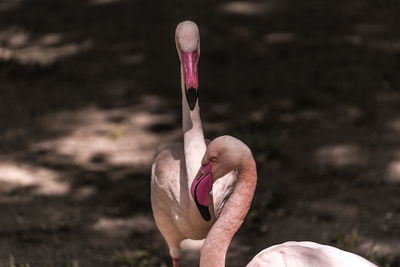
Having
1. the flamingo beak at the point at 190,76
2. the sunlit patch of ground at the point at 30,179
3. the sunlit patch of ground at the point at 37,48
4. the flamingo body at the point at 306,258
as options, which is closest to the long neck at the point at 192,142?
the flamingo beak at the point at 190,76

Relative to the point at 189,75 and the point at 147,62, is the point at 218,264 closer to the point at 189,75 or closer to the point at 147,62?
the point at 189,75

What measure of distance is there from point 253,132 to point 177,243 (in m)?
2.49

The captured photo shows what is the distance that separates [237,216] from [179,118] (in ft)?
12.5

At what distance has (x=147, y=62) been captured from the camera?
27.2 feet

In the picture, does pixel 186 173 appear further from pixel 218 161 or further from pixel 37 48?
pixel 37 48

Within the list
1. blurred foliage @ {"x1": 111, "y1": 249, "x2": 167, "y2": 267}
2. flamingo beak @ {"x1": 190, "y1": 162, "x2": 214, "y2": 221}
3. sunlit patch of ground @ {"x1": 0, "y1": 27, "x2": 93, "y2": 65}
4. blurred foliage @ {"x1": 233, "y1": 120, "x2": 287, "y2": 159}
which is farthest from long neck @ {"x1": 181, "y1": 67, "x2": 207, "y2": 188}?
sunlit patch of ground @ {"x1": 0, "y1": 27, "x2": 93, "y2": 65}

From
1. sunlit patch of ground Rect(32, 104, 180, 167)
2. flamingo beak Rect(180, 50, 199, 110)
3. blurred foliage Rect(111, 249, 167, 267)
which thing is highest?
flamingo beak Rect(180, 50, 199, 110)

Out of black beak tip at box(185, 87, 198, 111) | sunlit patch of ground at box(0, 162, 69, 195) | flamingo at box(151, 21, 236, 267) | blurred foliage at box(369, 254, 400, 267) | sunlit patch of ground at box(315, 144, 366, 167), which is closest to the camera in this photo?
black beak tip at box(185, 87, 198, 111)

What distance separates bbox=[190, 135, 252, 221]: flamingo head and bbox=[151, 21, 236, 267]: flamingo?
43cm

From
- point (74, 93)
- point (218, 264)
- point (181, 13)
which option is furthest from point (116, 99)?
point (218, 264)

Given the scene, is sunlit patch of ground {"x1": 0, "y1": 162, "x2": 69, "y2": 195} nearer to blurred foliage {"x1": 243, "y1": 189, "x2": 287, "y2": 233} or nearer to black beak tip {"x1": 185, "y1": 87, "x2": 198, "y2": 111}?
blurred foliage {"x1": 243, "y1": 189, "x2": 287, "y2": 233}

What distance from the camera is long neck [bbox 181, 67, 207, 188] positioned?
4.07 metres

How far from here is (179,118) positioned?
287 inches

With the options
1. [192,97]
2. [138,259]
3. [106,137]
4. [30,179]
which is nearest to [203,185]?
[192,97]
